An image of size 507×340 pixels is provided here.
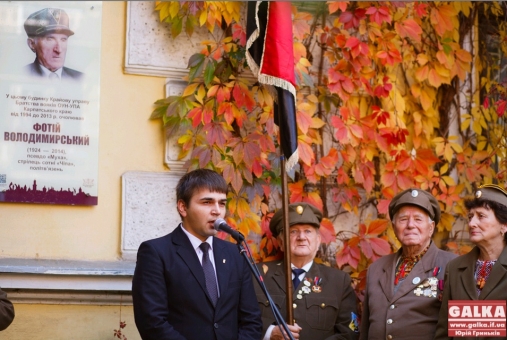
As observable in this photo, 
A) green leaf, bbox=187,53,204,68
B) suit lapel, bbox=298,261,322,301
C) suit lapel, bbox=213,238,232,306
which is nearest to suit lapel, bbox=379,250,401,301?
suit lapel, bbox=298,261,322,301

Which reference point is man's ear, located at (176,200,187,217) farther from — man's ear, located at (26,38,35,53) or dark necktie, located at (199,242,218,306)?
man's ear, located at (26,38,35,53)

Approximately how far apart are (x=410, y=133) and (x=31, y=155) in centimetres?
298

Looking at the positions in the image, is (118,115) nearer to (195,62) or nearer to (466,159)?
(195,62)

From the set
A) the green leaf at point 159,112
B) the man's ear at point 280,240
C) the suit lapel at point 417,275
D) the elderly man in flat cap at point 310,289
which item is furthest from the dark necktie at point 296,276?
the green leaf at point 159,112

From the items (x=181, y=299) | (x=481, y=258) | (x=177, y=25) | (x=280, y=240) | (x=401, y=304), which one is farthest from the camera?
(x=177, y=25)

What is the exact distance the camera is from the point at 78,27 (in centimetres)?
638

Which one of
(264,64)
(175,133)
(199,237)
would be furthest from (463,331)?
(175,133)

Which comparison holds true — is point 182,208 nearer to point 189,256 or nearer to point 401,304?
point 189,256

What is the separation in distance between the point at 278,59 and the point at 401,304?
1764 mm

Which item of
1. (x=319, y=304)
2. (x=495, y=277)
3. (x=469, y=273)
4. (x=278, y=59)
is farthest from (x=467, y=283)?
(x=278, y=59)

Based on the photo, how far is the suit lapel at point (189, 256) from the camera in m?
5.06

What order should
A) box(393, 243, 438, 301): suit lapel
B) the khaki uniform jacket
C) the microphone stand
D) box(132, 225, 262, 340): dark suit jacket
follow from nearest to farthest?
the microphone stand < box(132, 225, 262, 340): dark suit jacket < the khaki uniform jacket < box(393, 243, 438, 301): suit lapel

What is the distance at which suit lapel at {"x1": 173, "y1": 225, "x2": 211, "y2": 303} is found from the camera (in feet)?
16.6

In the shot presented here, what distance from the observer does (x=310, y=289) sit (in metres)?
6.03
